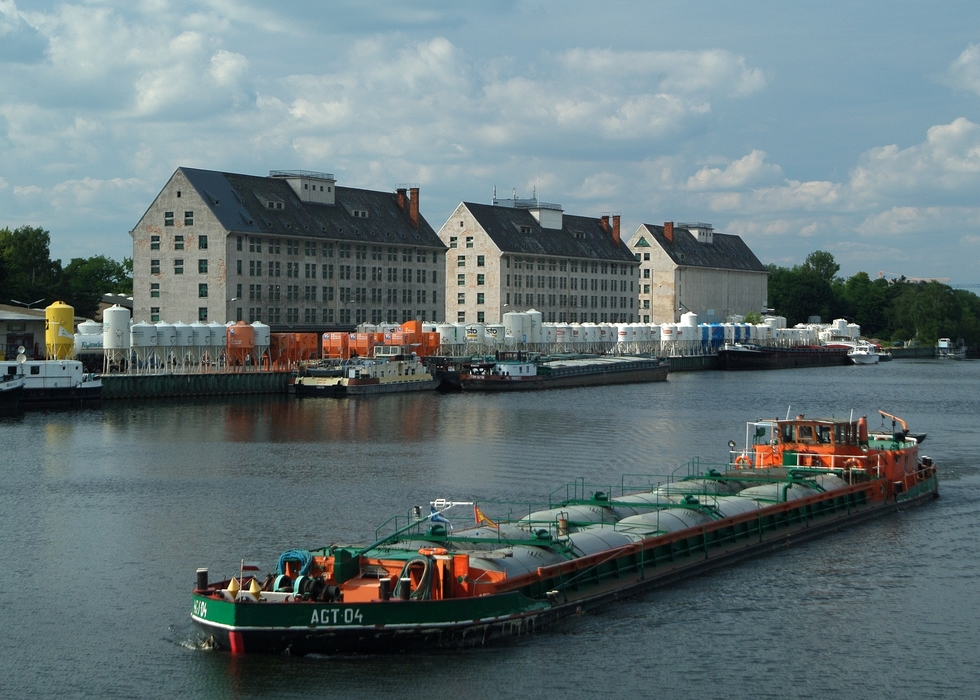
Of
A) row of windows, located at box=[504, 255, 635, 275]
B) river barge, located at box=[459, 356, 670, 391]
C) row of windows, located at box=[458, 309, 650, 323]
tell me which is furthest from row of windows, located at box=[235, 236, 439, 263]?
river barge, located at box=[459, 356, 670, 391]

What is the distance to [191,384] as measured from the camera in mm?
97125

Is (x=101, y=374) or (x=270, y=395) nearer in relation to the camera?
(x=101, y=374)

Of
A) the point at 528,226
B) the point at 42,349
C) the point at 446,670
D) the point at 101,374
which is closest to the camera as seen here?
the point at 446,670

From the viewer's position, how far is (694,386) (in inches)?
4788

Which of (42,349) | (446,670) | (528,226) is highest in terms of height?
(528,226)

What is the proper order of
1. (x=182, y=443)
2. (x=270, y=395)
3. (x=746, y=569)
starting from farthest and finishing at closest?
1. (x=270, y=395)
2. (x=182, y=443)
3. (x=746, y=569)

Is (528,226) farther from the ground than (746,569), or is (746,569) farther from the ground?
(528,226)

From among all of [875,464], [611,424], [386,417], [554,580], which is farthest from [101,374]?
[554,580]

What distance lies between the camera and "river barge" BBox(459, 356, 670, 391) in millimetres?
110688

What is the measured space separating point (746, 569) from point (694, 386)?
87096mm

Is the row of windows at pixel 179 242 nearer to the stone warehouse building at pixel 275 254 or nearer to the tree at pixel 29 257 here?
the stone warehouse building at pixel 275 254

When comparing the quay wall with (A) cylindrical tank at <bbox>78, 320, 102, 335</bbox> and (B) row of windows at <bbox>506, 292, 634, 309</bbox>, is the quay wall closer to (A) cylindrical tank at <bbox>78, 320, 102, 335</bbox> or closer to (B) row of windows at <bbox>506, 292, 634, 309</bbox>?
Answer: (A) cylindrical tank at <bbox>78, 320, 102, 335</bbox>

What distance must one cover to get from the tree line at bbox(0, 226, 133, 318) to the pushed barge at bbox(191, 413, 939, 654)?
100899mm

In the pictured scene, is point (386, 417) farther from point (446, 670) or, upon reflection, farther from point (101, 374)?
point (446, 670)
